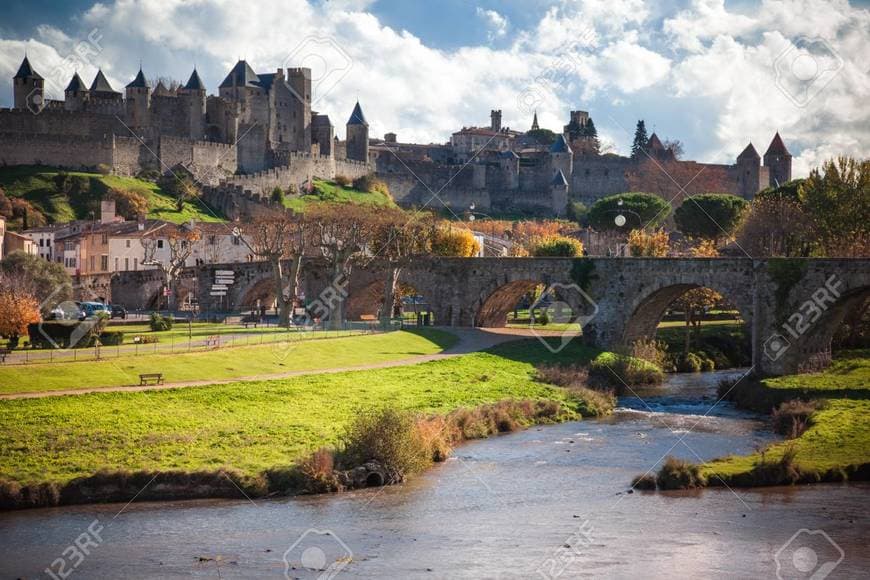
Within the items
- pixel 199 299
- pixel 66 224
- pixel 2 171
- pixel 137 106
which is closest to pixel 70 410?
pixel 199 299

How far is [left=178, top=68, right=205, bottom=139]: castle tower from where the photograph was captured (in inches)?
4823

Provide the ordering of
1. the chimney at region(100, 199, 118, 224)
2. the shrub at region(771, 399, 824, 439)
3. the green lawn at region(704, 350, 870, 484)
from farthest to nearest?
1. the chimney at region(100, 199, 118, 224)
2. the shrub at region(771, 399, 824, 439)
3. the green lawn at region(704, 350, 870, 484)

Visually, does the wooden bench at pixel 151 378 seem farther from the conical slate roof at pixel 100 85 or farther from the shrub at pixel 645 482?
the conical slate roof at pixel 100 85

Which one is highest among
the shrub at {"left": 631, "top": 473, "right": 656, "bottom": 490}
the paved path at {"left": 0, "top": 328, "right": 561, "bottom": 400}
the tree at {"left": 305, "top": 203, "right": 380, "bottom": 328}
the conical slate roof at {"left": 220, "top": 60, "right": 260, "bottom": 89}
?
the conical slate roof at {"left": 220, "top": 60, "right": 260, "bottom": 89}

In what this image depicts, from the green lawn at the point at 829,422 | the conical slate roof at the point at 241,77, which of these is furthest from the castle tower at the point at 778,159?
the green lawn at the point at 829,422

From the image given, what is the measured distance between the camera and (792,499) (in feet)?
102

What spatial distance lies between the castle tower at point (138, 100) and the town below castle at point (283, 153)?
0.32ft

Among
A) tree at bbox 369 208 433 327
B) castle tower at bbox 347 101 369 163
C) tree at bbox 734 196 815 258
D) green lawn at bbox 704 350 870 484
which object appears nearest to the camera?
green lawn at bbox 704 350 870 484

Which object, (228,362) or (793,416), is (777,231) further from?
(228,362)

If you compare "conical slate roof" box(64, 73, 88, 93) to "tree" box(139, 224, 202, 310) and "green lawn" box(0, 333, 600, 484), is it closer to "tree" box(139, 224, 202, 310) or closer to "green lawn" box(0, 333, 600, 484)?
"tree" box(139, 224, 202, 310)

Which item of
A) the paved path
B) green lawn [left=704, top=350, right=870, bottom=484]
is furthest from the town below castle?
green lawn [left=704, top=350, right=870, bottom=484]

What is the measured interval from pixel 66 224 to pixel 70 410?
6497cm

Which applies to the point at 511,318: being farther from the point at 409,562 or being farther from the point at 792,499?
the point at 409,562

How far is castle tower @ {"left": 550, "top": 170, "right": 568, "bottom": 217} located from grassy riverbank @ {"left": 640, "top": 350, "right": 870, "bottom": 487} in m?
94.7
